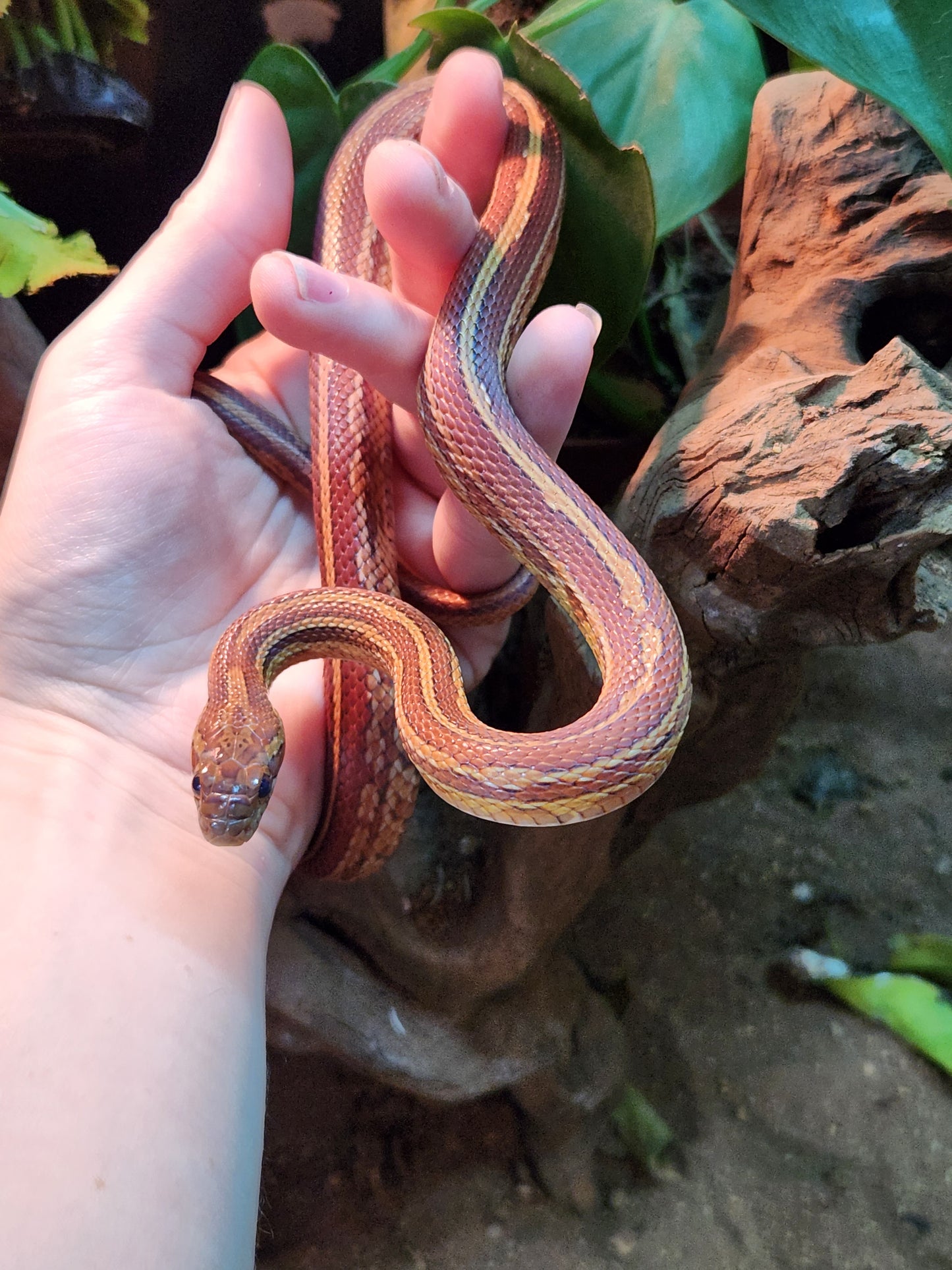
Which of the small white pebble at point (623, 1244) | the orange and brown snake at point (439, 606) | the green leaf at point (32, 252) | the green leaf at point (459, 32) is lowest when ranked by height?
the small white pebble at point (623, 1244)

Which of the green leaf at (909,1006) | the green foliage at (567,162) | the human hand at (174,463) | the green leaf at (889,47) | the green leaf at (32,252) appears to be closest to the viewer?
the green leaf at (889,47)

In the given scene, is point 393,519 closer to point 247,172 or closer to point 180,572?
point 180,572

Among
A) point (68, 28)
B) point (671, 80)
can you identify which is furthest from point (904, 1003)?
point (68, 28)

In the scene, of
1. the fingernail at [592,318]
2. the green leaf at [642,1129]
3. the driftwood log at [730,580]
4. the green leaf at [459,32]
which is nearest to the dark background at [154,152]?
the green leaf at [459,32]

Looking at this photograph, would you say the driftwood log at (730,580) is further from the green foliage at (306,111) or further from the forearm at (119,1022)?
the green foliage at (306,111)

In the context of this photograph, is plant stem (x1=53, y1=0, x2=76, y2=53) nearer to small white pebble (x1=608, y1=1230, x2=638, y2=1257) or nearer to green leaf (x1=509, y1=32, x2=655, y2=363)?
green leaf (x1=509, y1=32, x2=655, y2=363)

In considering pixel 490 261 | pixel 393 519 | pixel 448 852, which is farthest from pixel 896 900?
pixel 490 261

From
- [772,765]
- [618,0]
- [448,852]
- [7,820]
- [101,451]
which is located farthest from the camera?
[772,765]
